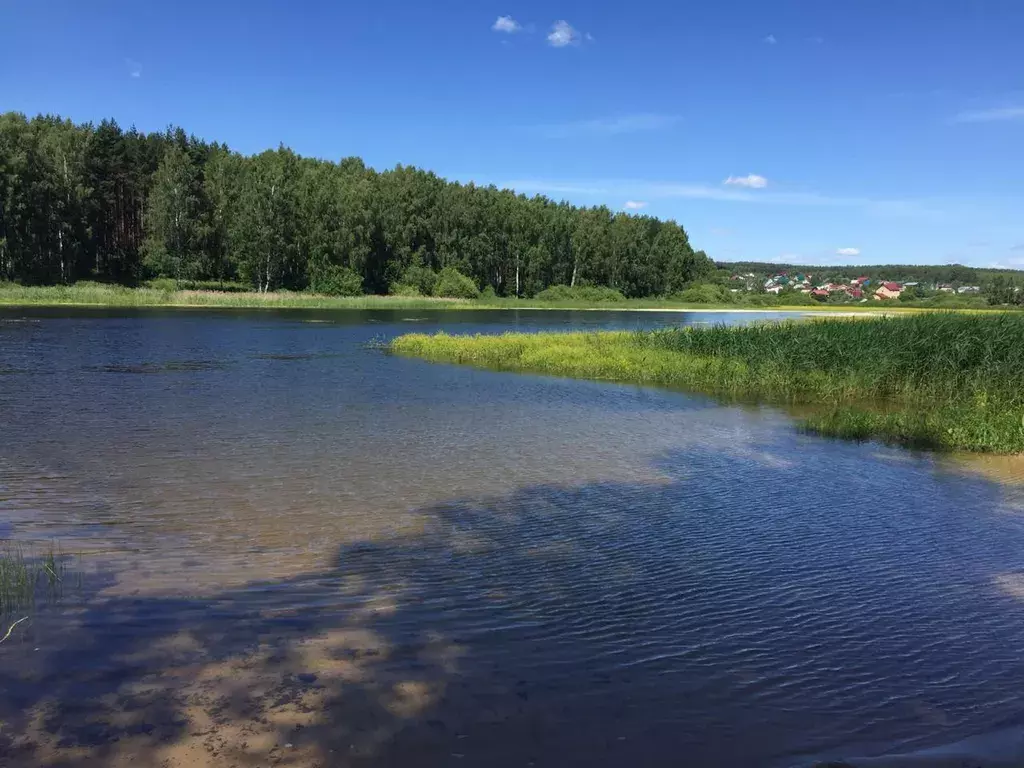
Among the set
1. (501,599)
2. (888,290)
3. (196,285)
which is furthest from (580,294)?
(501,599)

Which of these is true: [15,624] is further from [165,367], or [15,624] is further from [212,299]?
[212,299]

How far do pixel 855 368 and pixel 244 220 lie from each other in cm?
7395

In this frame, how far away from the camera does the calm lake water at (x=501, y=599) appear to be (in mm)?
5055

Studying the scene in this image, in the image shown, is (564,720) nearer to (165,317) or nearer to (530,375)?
(530,375)

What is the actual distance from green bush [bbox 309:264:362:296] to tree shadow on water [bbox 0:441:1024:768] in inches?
3211

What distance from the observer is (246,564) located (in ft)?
26.9

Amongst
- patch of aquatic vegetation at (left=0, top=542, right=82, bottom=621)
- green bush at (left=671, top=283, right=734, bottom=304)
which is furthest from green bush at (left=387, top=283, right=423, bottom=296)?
patch of aquatic vegetation at (left=0, top=542, right=82, bottom=621)

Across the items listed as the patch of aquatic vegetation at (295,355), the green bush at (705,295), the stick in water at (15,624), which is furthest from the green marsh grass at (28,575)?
the green bush at (705,295)

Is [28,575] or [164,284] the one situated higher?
[164,284]

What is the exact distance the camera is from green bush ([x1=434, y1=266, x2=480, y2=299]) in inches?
3723

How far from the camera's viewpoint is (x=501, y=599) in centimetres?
748

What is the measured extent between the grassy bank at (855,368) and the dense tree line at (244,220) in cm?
5984

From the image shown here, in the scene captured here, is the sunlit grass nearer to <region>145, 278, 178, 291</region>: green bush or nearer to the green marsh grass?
<region>145, 278, 178, 291</region>: green bush

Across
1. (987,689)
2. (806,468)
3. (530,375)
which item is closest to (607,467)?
(806,468)
